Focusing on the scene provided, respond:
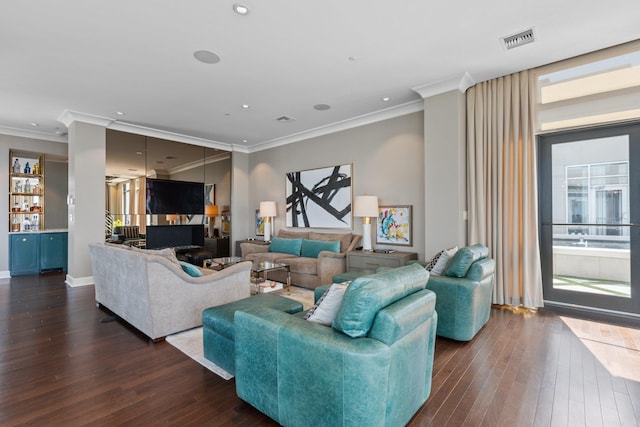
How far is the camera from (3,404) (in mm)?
2109

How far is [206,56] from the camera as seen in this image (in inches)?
137

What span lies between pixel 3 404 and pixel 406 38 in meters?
4.37

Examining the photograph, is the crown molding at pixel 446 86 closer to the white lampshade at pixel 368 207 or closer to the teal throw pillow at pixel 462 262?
the white lampshade at pixel 368 207

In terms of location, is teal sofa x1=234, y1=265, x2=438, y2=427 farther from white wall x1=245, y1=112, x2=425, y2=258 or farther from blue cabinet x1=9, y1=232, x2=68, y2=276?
blue cabinet x1=9, y1=232, x2=68, y2=276

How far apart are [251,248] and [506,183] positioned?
15.9 ft

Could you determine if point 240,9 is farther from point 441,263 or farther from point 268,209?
point 268,209

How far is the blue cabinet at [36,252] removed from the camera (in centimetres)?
639

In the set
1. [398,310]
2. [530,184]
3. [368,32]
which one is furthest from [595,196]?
[398,310]

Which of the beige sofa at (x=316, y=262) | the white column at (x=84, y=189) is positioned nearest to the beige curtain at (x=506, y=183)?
the beige sofa at (x=316, y=262)

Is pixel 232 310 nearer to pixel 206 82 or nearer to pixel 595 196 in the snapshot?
pixel 206 82

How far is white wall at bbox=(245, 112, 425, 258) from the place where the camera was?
16.4 ft

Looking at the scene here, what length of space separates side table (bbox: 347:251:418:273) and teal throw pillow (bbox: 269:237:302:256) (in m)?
1.31

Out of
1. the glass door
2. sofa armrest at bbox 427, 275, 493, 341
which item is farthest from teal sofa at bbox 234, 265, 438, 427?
the glass door

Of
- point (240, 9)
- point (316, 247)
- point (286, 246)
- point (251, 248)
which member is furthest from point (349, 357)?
point (251, 248)
